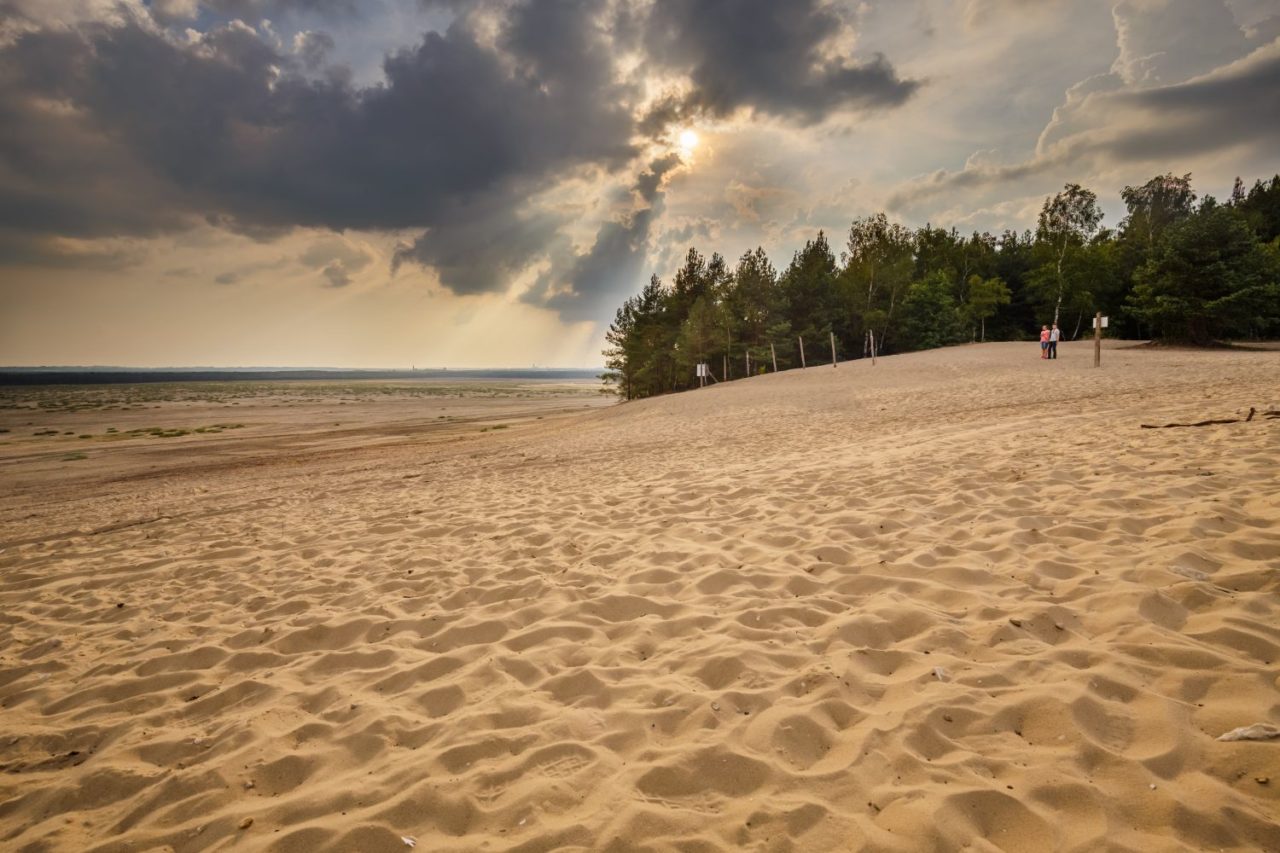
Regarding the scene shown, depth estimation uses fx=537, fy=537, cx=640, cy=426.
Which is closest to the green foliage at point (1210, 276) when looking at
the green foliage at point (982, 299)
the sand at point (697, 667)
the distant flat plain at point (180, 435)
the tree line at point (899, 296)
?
the tree line at point (899, 296)

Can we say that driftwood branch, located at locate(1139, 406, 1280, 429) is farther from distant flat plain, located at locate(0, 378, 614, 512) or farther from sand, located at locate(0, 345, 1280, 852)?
distant flat plain, located at locate(0, 378, 614, 512)

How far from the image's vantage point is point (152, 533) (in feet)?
28.2

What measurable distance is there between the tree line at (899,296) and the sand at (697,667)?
128 feet

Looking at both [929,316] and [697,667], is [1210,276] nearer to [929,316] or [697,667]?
[929,316]

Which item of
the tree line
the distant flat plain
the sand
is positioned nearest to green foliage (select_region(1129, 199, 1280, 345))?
the tree line

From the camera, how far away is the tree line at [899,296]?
4900cm

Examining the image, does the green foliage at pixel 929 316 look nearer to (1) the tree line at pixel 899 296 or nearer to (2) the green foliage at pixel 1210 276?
(1) the tree line at pixel 899 296

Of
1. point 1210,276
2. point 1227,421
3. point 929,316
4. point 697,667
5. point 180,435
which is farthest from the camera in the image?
point 929,316

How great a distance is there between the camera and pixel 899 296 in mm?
52375

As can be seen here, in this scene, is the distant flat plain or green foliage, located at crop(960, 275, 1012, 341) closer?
the distant flat plain

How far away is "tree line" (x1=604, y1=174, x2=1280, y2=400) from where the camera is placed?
49.0 meters

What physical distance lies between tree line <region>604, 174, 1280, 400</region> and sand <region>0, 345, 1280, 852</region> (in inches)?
1532

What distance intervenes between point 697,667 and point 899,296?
56.5 meters

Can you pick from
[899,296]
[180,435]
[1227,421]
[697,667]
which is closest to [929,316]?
[899,296]
